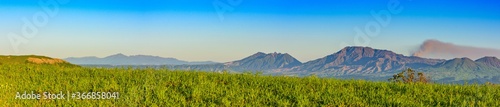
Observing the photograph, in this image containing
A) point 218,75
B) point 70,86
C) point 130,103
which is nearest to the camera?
point 130,103

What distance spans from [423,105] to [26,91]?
36.5 ft

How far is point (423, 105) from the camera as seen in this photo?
548 inches

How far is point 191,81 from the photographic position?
17.6 m

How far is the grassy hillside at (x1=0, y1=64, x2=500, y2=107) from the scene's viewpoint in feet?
45.7

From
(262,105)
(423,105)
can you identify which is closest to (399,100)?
(423,105)

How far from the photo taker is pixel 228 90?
15.7 metres

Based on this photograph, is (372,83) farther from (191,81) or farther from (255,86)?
(191,81)

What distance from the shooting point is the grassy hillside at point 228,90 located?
13.9 m

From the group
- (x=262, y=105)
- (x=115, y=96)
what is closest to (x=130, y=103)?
(x=115, y=96)

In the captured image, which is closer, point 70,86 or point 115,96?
point 115,96

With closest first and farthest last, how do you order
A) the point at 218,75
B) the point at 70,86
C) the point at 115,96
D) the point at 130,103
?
1. the point at 130,103
2. the point at 115,96
3. the point at 70,86
4. the point at 218,75

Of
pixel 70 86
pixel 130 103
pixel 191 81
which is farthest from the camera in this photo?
pixel 191 81

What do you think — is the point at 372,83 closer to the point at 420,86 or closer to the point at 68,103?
the point at 420,86

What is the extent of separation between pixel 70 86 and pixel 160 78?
306cm
